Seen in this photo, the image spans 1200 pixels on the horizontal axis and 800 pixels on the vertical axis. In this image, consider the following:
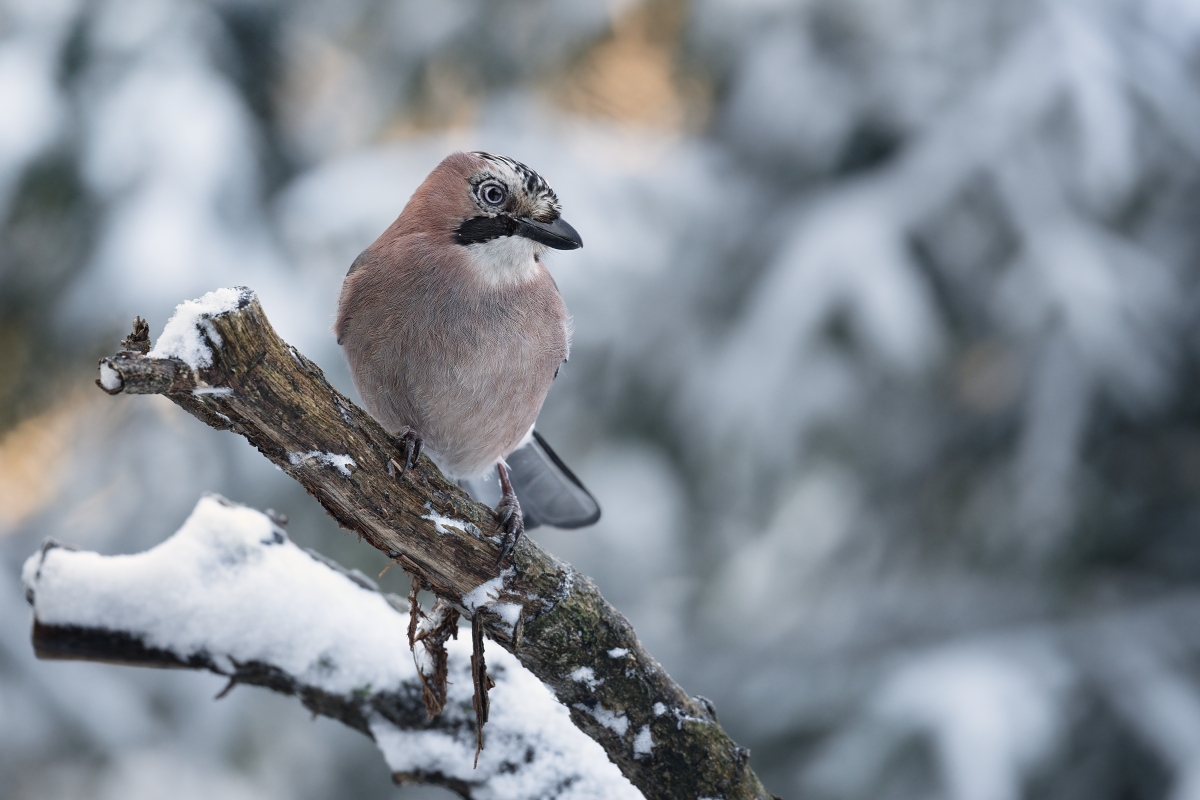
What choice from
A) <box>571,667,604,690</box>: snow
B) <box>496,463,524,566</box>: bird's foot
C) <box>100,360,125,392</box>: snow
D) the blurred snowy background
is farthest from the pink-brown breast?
the blurred snowy background

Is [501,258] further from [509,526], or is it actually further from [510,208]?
[509,526]

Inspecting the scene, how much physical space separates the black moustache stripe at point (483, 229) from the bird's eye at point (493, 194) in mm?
38

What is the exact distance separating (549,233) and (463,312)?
275 mm

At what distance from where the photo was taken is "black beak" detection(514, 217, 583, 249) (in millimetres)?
2266

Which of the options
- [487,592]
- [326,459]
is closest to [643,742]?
[487,592]

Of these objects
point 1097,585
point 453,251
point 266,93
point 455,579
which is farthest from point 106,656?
point 1097,585

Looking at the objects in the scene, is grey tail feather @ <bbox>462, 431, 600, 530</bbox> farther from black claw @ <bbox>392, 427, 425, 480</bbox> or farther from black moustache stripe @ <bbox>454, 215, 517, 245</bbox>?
black claw @ <bbox>392, 427, 425, 480</bbox>

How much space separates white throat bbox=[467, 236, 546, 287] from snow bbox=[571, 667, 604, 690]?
916 mm

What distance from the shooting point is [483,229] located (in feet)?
7.64

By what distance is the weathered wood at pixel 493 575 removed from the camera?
64.1 inches

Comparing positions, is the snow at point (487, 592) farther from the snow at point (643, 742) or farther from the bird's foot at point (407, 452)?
→ the snow at point (643, 742)

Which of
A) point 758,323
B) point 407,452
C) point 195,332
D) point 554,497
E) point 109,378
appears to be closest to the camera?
point 109,378

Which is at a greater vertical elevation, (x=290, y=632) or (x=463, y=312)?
(x=463, y=312)

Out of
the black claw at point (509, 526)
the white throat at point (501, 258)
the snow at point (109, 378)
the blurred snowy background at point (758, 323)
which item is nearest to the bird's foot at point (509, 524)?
the black claw at point (509, 526)
